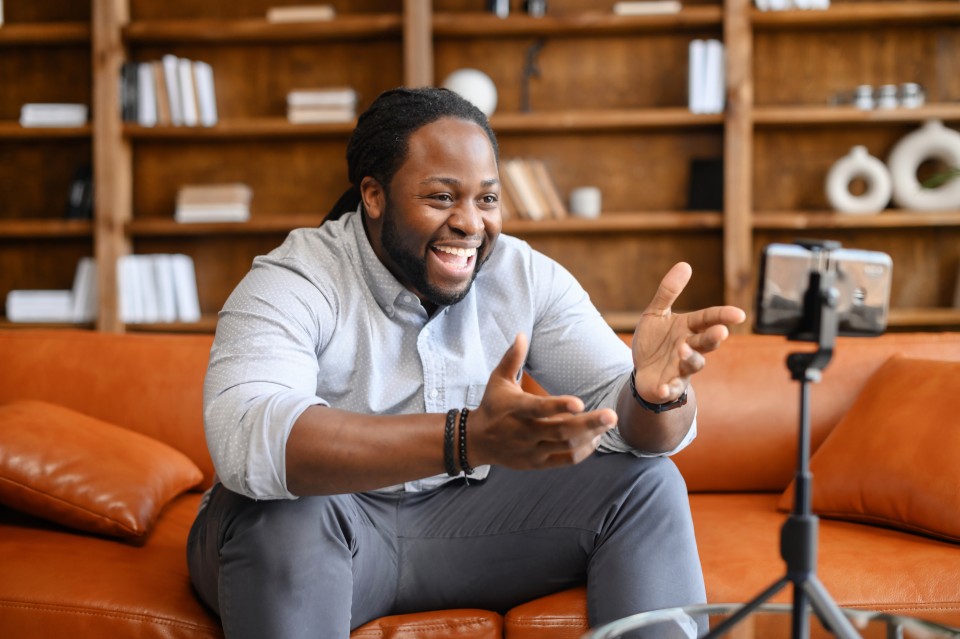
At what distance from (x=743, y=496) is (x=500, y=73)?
2.18 m

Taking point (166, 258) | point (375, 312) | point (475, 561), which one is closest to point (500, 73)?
point (166, 258)

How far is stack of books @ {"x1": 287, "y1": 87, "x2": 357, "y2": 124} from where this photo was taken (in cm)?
352

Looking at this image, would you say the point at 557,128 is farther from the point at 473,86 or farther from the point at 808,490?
the point at 808,490

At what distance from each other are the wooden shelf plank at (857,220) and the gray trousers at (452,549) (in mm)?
2190

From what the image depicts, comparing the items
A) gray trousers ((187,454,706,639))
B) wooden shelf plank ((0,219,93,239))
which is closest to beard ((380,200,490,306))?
gray trousers ((187,454,706,639))

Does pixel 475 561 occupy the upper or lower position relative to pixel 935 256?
lower

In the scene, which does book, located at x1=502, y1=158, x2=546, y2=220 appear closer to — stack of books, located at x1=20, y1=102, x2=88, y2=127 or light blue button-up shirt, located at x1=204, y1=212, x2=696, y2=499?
stack of books, located at x1=20, y1=102, x2=88, y2=127

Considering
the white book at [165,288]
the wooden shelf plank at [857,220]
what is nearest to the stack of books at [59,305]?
the white book at [165,288]

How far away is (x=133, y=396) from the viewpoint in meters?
1.95

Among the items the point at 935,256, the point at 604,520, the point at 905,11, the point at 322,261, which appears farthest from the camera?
the point at 935,256

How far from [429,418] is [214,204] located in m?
2.67

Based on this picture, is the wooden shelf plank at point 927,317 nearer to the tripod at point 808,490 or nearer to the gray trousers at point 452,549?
the gray trousers at point 452,549

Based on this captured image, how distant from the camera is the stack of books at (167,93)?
11.6 feet

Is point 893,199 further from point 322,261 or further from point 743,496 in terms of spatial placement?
point 322,261
